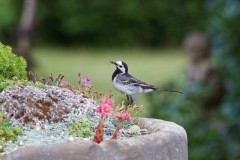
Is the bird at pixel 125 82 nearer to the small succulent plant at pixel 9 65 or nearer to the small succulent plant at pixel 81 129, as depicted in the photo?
the small succulent plant at pixel 9 65

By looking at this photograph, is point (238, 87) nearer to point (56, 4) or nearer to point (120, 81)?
point (120, 81)

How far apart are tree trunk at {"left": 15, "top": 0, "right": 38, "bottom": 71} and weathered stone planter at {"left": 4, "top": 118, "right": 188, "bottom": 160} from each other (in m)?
11.0

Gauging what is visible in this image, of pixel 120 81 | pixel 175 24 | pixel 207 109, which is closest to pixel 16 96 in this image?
pixel 120 81

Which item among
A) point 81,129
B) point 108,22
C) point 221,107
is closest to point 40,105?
point 81,129

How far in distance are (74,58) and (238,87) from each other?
22637 mm

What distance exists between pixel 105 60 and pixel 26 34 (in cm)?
1574

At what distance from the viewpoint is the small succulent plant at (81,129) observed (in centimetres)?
468

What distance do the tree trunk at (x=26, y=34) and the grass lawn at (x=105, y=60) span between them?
711 cm

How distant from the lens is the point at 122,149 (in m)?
4.30

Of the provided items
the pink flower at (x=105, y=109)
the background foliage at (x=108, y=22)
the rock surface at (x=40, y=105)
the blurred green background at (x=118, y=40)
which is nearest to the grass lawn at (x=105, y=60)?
the blurred green background at (x=118, y=40)

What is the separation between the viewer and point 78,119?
4867mm

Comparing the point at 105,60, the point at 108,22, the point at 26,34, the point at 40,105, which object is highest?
the point at 40,105

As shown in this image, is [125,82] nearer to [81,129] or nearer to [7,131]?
[81,129]

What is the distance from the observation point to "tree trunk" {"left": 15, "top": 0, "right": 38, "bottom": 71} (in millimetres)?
16155
